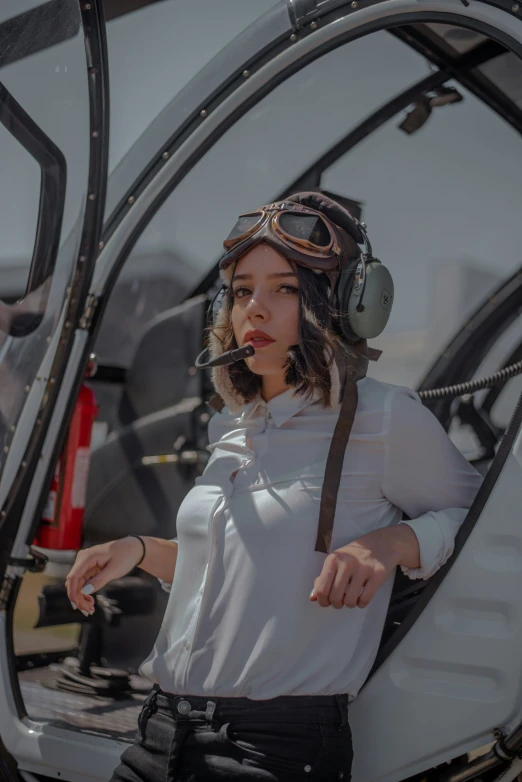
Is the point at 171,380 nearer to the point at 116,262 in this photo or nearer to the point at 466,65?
the point at 116,262

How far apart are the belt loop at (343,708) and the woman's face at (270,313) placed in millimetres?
624

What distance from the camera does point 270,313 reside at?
62.4 inches

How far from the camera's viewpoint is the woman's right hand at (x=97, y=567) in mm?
1600

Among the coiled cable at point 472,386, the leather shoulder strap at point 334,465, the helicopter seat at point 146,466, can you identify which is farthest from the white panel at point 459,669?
the helicopter seat at point 146,466

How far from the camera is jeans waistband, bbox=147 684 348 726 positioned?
138cm

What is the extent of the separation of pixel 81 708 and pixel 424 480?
149 centimetres

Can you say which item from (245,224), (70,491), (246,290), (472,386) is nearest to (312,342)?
(246,290)

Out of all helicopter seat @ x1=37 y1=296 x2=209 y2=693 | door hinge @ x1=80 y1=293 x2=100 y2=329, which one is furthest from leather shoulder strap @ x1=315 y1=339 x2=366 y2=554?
helicopter seat @ x1=37 y1=296 x2=209 y2=693

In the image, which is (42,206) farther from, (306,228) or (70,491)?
(70,491)

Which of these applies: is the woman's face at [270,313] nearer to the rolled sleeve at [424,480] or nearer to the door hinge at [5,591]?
the rolled sleeve at [424,480]

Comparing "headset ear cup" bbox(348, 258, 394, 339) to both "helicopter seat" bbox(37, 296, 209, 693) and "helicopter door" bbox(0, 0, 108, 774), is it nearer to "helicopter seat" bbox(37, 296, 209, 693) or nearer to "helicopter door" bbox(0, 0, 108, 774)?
"helicopter door" bbox(0, 0, 108, 774)

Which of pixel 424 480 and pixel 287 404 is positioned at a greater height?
pixel 287 404

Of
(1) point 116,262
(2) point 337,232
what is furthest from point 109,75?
(2) point 337,232

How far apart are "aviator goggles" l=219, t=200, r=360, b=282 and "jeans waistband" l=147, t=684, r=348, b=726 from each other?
2.78 feet
